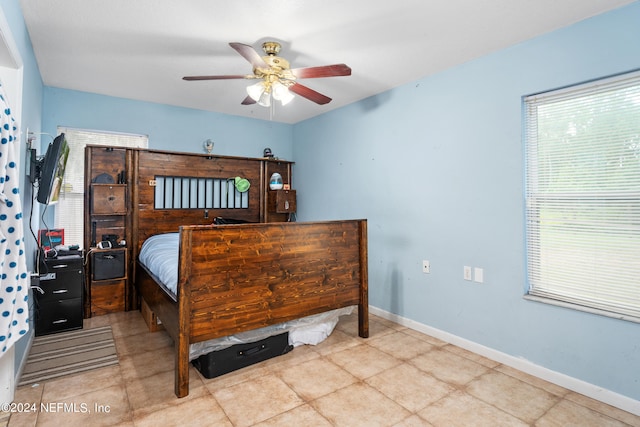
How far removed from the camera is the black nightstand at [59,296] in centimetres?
306

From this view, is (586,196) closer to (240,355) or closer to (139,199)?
(240,355)

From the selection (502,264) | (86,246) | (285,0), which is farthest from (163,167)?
(502,264)

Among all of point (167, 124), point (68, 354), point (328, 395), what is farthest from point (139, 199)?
point (328, 395)

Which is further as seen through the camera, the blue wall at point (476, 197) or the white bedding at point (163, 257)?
the white bedding at point (163, 257)

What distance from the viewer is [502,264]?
8.68 feet

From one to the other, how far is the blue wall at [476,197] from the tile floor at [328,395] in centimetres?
32

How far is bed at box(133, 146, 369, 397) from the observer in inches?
83.9

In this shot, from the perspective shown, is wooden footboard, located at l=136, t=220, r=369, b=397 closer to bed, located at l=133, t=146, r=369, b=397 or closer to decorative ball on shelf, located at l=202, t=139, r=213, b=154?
bed, located at l=133, t=146, r=369, b=397

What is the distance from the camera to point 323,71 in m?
2.38

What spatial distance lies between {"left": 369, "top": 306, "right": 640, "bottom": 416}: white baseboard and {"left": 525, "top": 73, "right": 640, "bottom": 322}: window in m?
0.49

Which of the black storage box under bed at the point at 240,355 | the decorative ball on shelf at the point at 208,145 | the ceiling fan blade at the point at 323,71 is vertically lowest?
the black storage box under bed at the point at 240,355

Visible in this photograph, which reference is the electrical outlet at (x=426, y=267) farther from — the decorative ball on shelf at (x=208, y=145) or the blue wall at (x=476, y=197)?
the decorative ball on shelf at (x=208, y=145)

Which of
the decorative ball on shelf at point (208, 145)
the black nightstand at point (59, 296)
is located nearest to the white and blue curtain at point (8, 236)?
the black nightstand at point (59, 296)

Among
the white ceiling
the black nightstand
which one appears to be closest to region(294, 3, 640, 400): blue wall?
the white ceiling
